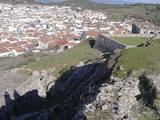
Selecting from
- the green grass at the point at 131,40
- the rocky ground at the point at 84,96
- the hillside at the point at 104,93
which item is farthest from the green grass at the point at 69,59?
the hillside at the point at 104,93

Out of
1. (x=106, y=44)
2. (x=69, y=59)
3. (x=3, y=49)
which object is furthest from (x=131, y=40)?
(x=3, y=49)

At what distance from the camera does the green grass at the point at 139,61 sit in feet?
63.2

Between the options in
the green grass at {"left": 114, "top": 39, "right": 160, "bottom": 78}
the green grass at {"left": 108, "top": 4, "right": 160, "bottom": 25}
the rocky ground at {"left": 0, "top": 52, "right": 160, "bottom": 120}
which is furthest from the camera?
the green grass at {"left": 108, "top": 4, "right": 160, "bottom": 25}

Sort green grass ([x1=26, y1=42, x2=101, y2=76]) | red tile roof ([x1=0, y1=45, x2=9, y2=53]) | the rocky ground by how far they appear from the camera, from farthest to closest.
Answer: red tile roof ([x1=0, y1=45, x2=9, y2=53])
green grass ([x1=26, y1=42, x2=101, y2=76])
the rocky ground

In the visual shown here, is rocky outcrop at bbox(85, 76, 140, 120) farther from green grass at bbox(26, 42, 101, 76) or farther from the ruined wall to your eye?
green grass at bbox(26, 42, 101, 76)

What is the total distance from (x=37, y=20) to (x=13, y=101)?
13625 cm

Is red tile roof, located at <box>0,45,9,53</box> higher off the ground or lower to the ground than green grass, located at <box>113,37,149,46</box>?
lower

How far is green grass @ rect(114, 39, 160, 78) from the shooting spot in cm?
1927

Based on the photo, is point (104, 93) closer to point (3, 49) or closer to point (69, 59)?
point (69, 59)

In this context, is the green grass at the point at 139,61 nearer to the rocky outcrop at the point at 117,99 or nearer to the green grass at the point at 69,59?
the rocky outcrop at the point at 117,99

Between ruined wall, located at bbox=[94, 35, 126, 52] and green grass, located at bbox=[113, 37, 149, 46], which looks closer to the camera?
ruined wall, located at bbox=[94, 35, 126, 52]

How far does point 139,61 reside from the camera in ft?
66.6

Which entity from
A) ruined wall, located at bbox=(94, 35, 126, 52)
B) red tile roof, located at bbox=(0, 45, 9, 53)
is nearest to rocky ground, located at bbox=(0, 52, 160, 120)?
ruined wall, located at bbox=(94, 35, 126, 52)

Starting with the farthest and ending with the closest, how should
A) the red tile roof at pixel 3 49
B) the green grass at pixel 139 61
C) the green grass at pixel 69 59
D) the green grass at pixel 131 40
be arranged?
the red tile roof at pixel 3 49 < the green grass at pixel 131 40 < the green grass at pixel 69 59 < the green grass at pixel 139 61
